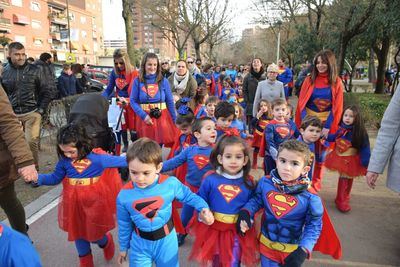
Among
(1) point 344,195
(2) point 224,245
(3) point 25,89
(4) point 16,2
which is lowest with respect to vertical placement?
(1) point 344,195

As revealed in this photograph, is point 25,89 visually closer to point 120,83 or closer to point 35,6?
point 120,83

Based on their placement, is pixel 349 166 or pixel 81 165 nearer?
pixel 81 165

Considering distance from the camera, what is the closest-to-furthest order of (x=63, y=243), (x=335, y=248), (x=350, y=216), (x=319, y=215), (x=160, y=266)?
(x=319, y=215) < (x=160, y=266) < (x=335, y=248) < (x=63, y=243) < (x=350, y=216)

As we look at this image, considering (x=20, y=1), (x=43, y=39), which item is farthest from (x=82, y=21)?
(x=20, y=1)

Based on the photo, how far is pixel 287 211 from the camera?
7.36ft

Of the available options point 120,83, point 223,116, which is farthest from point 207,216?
point 120,83

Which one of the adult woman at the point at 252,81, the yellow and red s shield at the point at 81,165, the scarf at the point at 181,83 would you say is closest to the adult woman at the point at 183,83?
the scarf at the point at 181,83

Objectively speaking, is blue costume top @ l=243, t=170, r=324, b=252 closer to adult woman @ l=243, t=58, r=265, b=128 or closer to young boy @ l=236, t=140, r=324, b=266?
young boy @ l=236, t=140, r=324, b=266

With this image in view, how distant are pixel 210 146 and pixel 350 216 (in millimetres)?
2234

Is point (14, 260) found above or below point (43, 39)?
below

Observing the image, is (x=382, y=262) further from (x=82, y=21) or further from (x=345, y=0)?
(x=82, y=21)

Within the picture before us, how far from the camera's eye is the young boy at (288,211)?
219 centimetres

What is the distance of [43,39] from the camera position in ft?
166

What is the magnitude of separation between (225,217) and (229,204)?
117 millimetres
